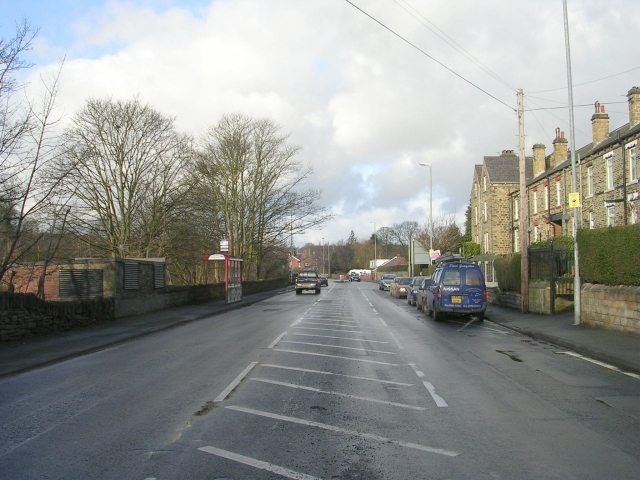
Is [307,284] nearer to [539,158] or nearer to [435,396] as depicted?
[539,158]

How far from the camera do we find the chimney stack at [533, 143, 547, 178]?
41125mm

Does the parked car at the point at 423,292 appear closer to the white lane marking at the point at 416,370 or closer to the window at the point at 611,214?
the window at the point at 611,214

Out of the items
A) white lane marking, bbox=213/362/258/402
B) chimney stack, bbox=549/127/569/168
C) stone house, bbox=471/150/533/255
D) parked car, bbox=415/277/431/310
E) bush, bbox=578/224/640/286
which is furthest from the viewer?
stone house, bbox=471/150/533/255

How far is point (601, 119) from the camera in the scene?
31.0 meters

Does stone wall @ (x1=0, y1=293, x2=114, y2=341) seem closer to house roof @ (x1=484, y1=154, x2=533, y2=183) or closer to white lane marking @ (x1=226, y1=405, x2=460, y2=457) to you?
white lane marking @ (x1=226, y1=405, x2=460, y2=457)

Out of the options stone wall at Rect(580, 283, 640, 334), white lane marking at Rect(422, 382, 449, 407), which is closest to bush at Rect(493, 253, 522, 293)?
stone wall at Rect(580, 283, 640, 334)

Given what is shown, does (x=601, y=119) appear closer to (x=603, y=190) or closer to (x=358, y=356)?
(x=603, y=190)

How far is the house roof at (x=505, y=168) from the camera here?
46.9 metres

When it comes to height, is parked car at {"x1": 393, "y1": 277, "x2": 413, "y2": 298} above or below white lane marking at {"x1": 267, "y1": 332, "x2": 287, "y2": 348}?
above

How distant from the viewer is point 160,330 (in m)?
17.8

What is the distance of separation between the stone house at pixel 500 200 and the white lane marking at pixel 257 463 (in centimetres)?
4296

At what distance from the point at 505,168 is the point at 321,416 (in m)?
45.1

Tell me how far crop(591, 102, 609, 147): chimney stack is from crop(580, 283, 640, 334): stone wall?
55.8ft

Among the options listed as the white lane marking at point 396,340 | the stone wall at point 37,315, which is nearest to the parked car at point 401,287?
the white lane marking at point 396,340
